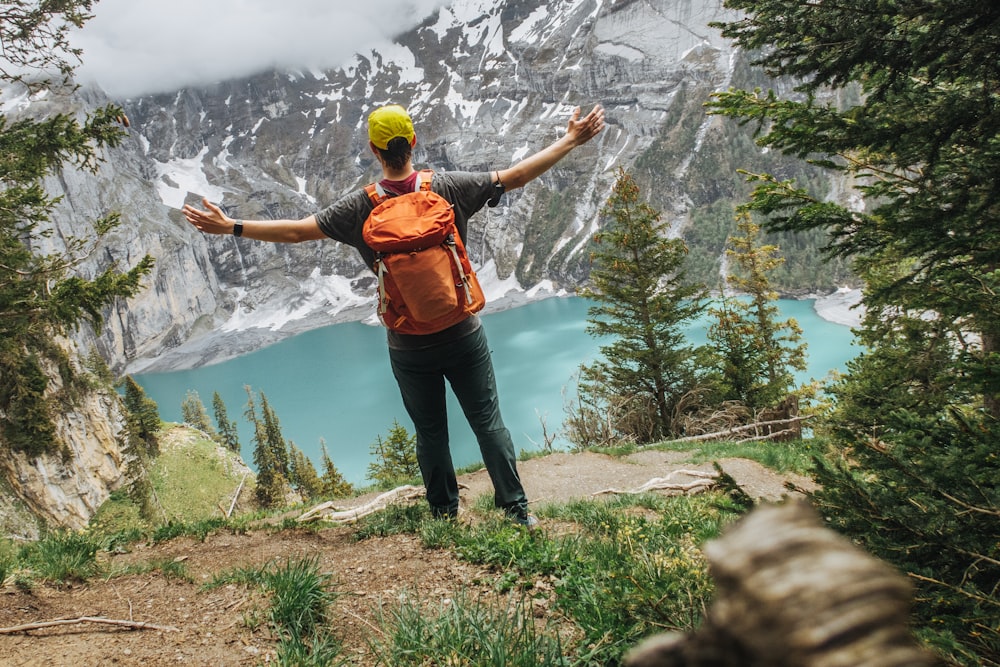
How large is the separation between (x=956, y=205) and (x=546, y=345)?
306 feet

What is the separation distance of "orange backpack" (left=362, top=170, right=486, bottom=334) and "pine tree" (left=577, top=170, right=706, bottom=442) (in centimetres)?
1207

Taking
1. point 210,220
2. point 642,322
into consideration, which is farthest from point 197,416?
point 210,220

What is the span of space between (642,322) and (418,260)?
1357 cm

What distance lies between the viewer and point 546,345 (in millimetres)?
95750

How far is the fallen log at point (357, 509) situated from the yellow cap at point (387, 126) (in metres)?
3.26

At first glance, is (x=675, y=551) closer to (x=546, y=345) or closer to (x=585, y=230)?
(x=546, y=345)

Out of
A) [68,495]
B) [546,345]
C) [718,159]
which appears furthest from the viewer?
[718,159]

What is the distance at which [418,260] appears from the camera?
10.7 ft

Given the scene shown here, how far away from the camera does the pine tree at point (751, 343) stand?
1599 cm

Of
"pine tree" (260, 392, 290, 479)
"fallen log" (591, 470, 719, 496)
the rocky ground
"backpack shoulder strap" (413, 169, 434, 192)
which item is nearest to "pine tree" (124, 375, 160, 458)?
"pine tree" (260, 392, 290, 479)

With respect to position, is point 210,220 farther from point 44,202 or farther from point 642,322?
point 642,322

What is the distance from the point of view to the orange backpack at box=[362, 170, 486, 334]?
325 cm

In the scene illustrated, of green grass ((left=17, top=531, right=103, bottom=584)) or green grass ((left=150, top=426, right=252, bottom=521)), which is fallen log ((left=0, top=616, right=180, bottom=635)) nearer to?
green grass ((left=17, top=531, right=103, bottom=584))

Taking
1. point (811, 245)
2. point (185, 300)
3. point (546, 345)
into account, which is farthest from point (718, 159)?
point (185, 300)
